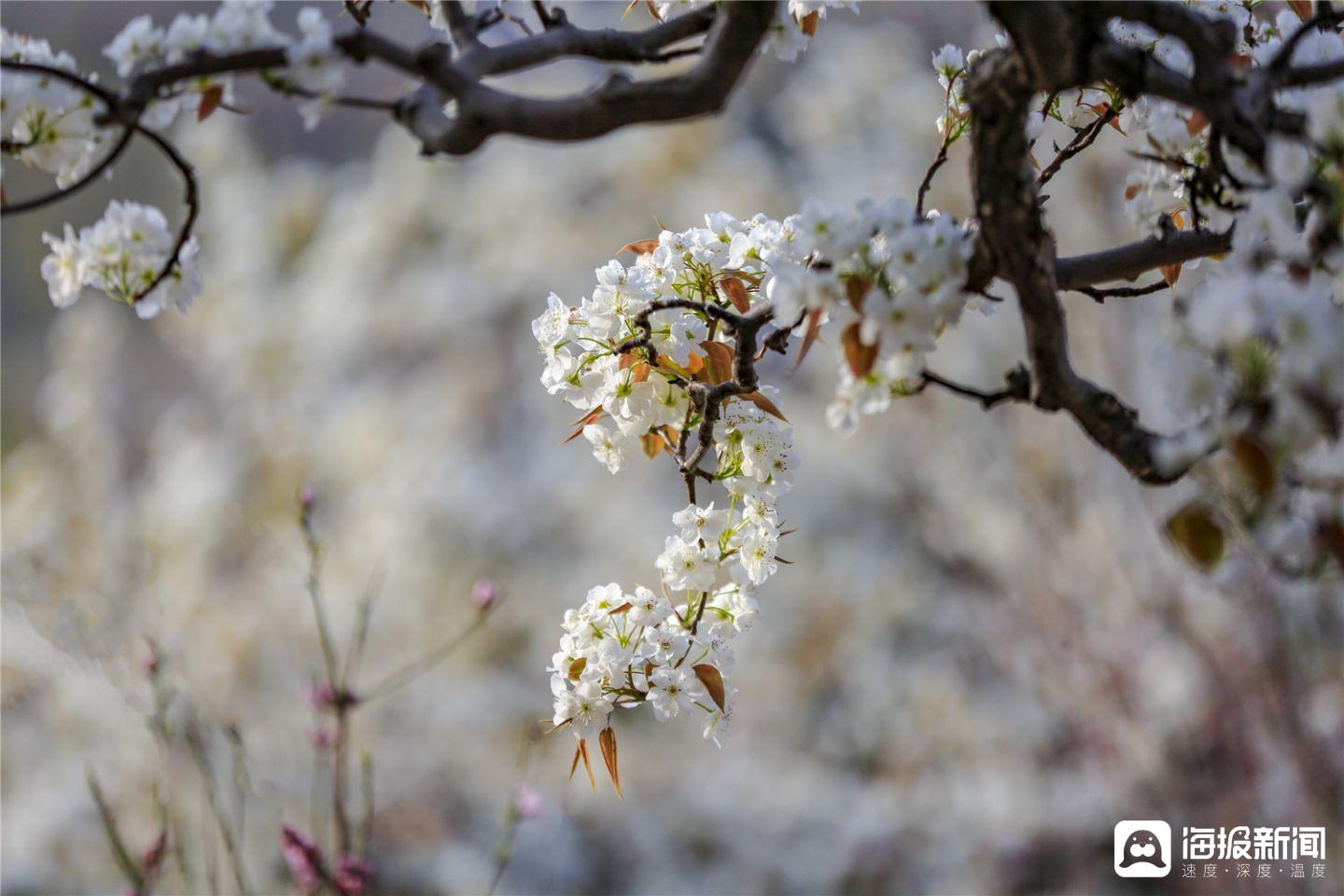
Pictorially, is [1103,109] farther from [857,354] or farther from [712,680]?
[712,680]

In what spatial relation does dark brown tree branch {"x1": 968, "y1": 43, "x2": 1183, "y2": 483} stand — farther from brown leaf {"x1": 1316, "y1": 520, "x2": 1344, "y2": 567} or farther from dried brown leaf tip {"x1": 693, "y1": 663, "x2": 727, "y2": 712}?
dried brown leaf tip {"x1": 693, "y1": 663, "x2": 727, "y2": 712}

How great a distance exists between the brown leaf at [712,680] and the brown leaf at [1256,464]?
393mm

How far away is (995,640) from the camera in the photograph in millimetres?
2416

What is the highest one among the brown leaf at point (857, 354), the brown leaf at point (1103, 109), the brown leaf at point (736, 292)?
the brown leaf at point (1103, 109)

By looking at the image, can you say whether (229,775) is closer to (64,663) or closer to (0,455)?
(64,663)

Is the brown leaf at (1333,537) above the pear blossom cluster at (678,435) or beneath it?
beneath

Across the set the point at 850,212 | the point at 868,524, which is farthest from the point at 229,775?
the point at 850,212

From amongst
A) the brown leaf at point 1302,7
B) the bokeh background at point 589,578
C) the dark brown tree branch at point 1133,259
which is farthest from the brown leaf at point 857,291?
the bokeh background at point 589,578

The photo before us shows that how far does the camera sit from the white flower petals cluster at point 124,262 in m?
0.67

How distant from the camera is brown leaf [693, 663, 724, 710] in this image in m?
0.74

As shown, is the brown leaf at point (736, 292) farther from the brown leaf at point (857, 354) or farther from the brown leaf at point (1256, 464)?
A: the brown leaf at point (1256, 464)

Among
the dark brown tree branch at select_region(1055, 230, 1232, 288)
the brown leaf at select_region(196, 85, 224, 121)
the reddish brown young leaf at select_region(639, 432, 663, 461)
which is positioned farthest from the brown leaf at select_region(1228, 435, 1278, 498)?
the brown leaf at select_region(196, 85, 224, 121)

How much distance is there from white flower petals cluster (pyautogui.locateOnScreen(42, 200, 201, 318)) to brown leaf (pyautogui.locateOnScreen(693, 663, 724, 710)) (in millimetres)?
428

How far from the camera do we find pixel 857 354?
1.83 ft
